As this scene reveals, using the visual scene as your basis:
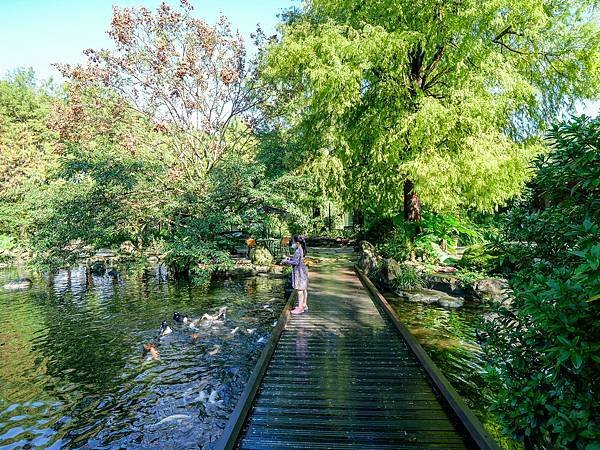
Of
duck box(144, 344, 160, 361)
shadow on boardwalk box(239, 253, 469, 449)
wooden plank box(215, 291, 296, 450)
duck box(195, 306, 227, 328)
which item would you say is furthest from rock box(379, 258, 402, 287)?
duck box(144, 344, 160, 361)

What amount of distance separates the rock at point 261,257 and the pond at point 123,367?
3717 millimetres

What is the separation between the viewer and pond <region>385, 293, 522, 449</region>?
6.52m

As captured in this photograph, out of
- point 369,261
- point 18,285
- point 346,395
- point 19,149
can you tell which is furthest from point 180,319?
point 19,149

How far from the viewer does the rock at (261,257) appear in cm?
1969

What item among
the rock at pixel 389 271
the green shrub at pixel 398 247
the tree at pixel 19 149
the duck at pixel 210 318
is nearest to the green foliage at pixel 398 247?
the green shrub at pixel 398 247

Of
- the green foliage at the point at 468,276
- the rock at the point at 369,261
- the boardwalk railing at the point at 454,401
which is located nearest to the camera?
the boardwalk railing at the point at 454,401

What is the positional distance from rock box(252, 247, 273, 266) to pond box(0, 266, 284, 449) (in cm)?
372

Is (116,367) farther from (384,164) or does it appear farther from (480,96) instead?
(480,96)

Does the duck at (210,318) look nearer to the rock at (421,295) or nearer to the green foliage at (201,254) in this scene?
the green foliage at (201,254)

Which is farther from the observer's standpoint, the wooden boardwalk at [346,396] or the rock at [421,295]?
the rock at [421,295]

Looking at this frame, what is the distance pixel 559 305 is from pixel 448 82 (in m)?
13.8

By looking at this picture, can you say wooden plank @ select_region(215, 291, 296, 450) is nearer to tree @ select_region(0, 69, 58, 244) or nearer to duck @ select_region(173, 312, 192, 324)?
duck @ select_region(173, 312, 192, 324)

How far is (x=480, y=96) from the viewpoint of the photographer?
13.4m

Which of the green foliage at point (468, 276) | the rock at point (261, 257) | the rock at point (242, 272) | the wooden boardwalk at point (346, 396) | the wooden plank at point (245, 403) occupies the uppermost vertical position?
the rock at point (261, 257)
